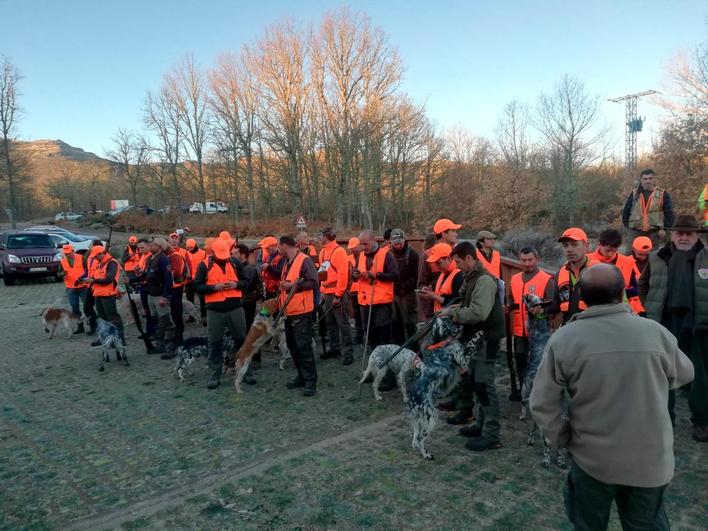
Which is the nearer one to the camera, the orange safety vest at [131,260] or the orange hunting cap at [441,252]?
the orange hunting cap at [441,252]

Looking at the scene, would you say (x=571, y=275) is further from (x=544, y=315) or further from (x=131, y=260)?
(x=131, y=260)

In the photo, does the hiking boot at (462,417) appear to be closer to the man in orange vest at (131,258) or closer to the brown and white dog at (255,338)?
the brown and white dog at (255,338)

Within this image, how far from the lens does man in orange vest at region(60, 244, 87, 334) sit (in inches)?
425

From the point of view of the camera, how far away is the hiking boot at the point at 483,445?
15.8 feet

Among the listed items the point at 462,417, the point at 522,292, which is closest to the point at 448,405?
the point at 462,417

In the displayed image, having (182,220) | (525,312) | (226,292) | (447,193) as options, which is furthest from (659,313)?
(182,220)

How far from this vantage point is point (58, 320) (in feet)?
35.3

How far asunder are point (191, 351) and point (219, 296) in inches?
43.7

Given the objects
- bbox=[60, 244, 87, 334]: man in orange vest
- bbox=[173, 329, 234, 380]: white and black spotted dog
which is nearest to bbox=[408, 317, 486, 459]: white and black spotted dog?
bbox=[173, 329, 234, 380]: white and black spotted dog

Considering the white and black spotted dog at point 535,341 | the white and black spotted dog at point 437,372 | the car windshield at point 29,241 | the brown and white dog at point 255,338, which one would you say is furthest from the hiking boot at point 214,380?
the car windshield at point 29,241

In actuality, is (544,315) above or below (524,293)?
below

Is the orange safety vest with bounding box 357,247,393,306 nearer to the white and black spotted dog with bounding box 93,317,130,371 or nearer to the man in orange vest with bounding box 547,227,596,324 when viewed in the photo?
the man in orange vest with bounding box 547,227,596,324

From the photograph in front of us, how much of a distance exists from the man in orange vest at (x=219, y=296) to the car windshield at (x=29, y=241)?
17.5 meters

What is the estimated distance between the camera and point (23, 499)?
4258 mm
